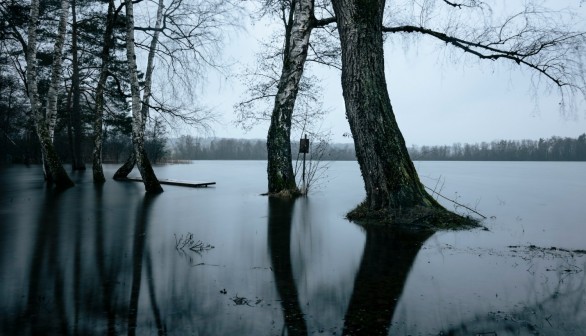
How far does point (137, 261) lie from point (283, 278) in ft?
6.21

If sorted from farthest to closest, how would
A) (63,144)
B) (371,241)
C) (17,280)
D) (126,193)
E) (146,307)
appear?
1. (63,144)
2. (126,193)
3. (371,241)
4. (17,280)
5. (146,307)

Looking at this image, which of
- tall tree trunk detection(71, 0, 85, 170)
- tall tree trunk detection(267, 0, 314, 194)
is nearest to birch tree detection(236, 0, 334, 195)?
tall tree trunk detection(267, 0, 314, 194)

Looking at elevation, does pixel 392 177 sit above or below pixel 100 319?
above

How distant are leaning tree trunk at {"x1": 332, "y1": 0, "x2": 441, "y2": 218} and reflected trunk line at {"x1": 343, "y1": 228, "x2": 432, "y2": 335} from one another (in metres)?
0.97

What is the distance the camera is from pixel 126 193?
46.4 feet

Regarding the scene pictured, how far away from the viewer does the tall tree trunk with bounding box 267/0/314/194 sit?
39.2 ft

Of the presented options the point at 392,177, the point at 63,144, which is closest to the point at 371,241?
the point at 392,177

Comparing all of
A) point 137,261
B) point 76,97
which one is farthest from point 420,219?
point 76,97

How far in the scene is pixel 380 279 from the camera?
428 cm

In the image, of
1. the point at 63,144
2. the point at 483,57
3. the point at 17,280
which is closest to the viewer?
the point at 17,280

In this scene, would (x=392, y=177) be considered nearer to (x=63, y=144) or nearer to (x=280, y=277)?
(x=280, y=277)

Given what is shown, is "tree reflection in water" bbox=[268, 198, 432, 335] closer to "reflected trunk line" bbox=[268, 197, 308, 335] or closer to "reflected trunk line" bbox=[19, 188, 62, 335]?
"reflected trunk line" bbox=[268, 197, 308, 335]

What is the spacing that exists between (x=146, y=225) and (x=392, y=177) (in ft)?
15.5

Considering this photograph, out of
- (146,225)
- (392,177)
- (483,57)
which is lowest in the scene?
(146,225)
